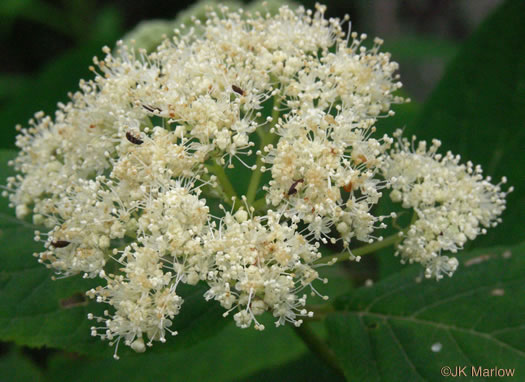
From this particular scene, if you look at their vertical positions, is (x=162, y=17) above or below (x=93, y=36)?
above

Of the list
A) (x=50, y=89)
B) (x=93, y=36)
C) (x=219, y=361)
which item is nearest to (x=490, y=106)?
(x=219, y=361)

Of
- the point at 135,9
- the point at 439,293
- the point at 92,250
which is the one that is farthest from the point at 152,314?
the point at 135,9

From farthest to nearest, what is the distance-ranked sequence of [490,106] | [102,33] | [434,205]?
[102,33] → [490,106] → [434,205]

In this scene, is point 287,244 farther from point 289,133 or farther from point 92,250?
point 92,250

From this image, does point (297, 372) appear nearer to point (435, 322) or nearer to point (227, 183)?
point (435, 322)

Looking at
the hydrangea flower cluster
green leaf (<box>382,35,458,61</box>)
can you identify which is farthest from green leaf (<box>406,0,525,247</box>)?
green leaf (<box>382,35,458,61</box>)

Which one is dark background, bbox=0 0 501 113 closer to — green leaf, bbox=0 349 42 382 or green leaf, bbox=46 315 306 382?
green leaf, bbox=0 349 42 382
